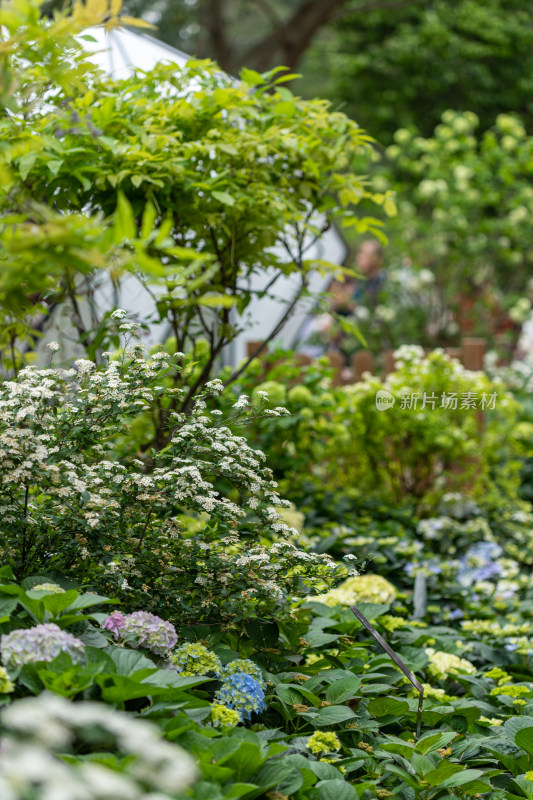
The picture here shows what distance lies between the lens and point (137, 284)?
3969mm

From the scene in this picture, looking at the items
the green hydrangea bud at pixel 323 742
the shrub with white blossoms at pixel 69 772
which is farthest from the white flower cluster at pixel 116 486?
the shrub with white blossoms at pixel 69 772

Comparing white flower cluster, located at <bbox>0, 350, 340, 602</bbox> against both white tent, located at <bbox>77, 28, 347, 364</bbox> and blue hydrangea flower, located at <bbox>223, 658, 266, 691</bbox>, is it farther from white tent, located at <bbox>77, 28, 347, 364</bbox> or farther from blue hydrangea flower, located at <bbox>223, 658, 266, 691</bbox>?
white tent, located at <bbox>77, 28, 347, 364</bbox>

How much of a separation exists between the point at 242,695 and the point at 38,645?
48 cm

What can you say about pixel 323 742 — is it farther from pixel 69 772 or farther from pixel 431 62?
pixel 431 62

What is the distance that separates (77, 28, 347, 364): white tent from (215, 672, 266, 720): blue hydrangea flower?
1.46 metres

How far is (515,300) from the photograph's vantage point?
8828mm

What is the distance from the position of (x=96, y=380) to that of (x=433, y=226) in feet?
23.0

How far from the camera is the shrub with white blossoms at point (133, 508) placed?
185 centimetres

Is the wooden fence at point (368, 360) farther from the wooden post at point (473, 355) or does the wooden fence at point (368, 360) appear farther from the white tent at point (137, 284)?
the white tent at point (137, 284)

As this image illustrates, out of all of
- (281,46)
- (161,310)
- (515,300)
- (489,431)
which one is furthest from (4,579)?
(281,46)

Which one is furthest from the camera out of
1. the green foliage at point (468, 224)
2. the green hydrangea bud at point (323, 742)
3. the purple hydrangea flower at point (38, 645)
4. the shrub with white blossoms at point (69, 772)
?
the green foliage at point (468, 224)

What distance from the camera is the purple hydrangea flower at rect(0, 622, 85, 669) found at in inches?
56.3

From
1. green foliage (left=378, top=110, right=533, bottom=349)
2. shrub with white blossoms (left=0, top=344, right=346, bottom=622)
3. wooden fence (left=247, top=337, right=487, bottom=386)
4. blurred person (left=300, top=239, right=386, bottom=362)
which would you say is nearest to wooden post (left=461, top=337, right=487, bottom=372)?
wooden fence (left=247, top=337, right=487, bottom=386)

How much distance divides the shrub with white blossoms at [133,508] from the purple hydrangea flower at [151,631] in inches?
3.9
